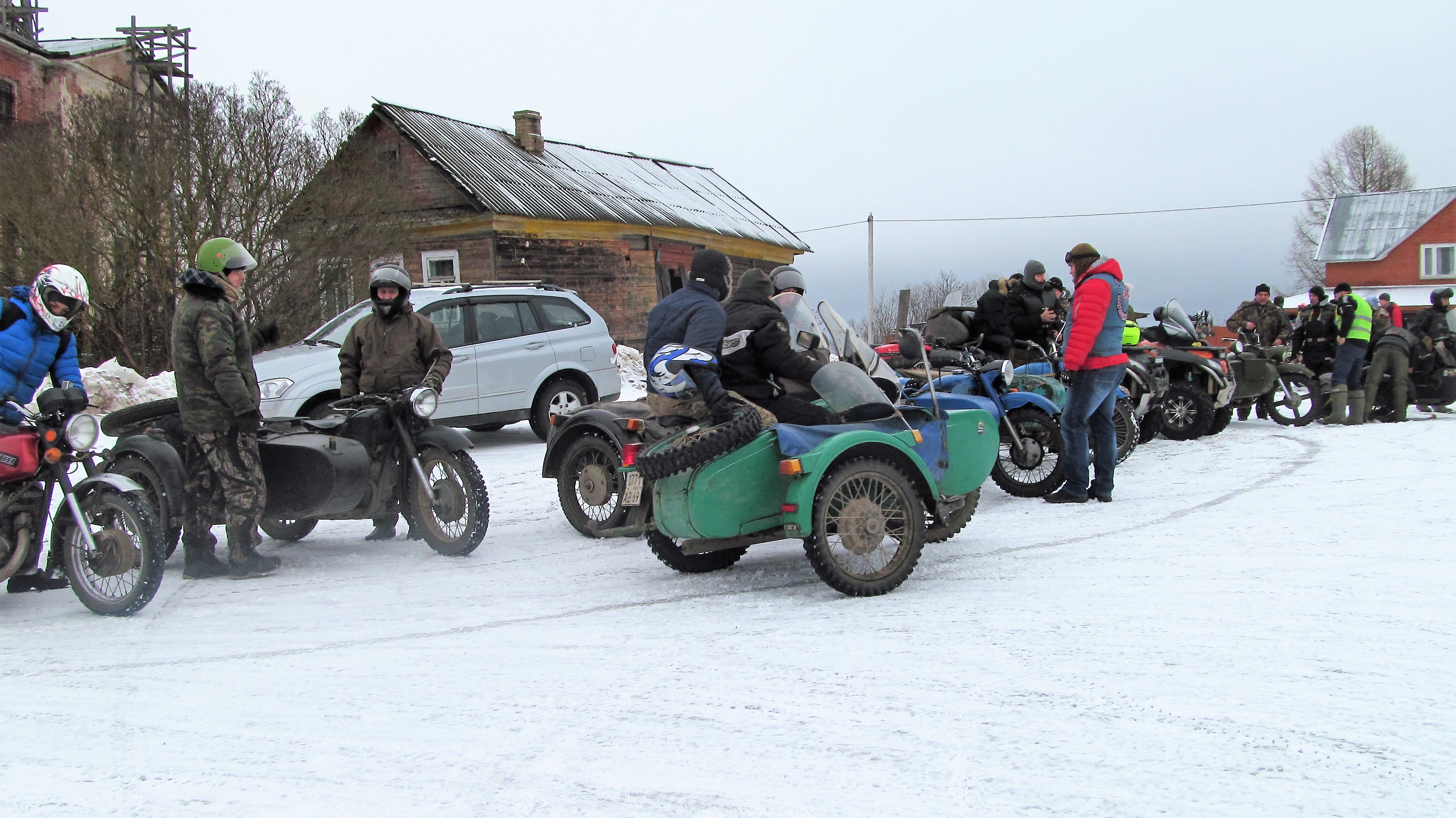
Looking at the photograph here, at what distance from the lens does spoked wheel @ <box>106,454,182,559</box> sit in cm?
603

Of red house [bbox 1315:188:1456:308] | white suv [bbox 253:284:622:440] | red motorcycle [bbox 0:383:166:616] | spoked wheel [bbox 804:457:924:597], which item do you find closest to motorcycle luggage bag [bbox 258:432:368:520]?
red motorcycle [bbox 0:383:166:616]

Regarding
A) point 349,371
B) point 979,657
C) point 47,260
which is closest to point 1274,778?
point 979,657

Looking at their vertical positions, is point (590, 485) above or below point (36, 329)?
below

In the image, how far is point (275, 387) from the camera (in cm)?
1038

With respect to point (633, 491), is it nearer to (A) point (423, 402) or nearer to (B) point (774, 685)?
(A) point (423, 402)

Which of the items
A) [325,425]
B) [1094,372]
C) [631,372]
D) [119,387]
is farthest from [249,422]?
[631,372]

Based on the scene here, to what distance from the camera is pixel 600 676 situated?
161 inches

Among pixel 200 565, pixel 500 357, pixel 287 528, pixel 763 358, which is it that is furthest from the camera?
pixel 500 357

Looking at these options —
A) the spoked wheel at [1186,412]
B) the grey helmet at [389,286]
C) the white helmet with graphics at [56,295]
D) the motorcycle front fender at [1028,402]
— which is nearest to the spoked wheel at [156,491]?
the white helmet with graphics at [56,295]

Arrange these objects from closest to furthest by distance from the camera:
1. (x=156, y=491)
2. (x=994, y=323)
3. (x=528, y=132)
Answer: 1. (x=156, y=491)
2. (x=994, y=323)
3. (x=528, y=132)

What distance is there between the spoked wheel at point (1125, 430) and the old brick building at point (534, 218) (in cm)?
1282

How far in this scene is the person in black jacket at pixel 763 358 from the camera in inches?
213

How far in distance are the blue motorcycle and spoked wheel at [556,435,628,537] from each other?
256cm

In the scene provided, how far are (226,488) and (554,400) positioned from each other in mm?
6237
